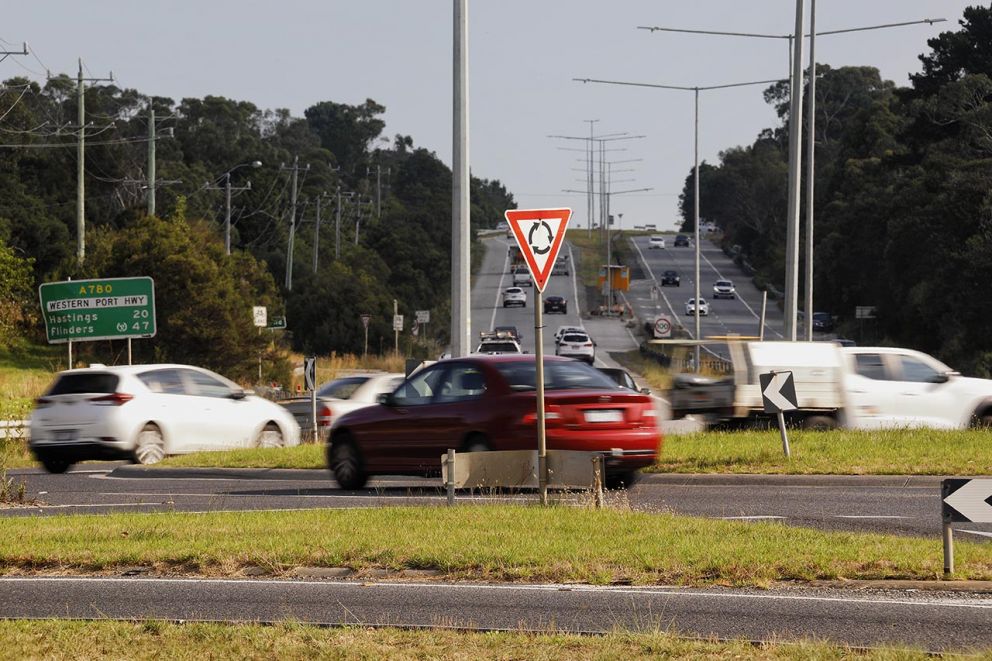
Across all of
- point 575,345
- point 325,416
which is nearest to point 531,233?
point 325,416

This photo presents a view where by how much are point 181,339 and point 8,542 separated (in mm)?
41509

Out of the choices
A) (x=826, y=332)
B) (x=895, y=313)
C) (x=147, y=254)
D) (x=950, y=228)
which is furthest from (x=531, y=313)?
(x=147, y=254)

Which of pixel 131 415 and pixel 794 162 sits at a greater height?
pixel 794 162

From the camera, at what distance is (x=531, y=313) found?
110 metres

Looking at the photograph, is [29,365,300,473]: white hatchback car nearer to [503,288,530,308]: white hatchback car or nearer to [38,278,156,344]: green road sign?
[38,278,156,344]: green road sign

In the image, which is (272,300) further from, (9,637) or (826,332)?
(9,637)

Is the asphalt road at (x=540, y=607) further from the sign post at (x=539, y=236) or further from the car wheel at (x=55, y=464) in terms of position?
the car wheel at (x=55, y=464)

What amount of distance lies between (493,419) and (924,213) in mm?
59070

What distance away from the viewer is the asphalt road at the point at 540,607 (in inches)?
344

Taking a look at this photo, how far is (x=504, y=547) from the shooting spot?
458 inches

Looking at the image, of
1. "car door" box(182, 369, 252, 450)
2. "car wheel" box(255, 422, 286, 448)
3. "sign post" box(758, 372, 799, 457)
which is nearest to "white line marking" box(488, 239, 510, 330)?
"car wheel" box(255, 422, 286, 448)

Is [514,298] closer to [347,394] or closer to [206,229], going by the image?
[206,229]

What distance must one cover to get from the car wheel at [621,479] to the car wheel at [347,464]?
9.80ft

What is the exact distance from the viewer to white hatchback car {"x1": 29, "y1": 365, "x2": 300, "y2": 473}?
23.0 m
